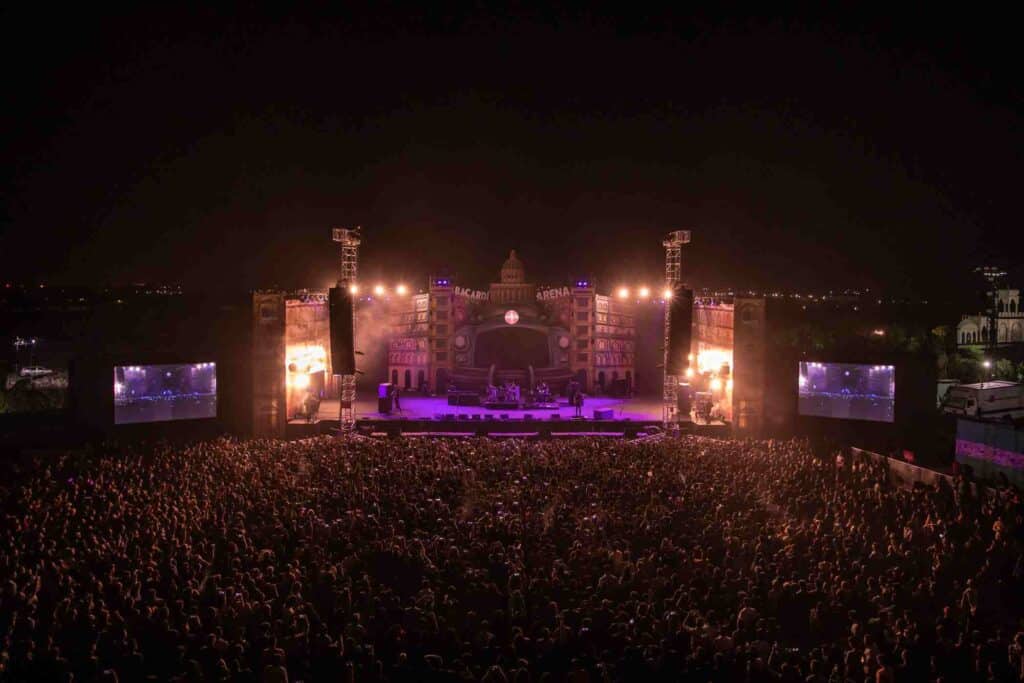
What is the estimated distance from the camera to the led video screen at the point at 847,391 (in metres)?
26.8

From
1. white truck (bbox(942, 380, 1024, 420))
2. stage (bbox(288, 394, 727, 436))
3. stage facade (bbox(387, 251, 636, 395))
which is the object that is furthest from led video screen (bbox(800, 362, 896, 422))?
stage facade (bbox(387, 251, 636, 395))

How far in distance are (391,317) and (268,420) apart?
1456 centimetres

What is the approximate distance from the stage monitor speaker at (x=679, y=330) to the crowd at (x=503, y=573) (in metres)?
9.01

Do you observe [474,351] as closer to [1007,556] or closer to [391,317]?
[391,317]

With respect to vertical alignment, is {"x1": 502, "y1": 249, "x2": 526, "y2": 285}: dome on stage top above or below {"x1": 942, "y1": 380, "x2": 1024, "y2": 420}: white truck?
above

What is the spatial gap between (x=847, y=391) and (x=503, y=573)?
2012 cm

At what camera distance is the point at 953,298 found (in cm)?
6844

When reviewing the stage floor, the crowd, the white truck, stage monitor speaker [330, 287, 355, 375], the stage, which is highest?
stage monitor speaker [330, 287, 355, 375]

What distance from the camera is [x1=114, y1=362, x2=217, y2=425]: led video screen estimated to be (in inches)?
1009

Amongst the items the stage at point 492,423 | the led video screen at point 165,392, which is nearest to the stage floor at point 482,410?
the stage at point 492,423

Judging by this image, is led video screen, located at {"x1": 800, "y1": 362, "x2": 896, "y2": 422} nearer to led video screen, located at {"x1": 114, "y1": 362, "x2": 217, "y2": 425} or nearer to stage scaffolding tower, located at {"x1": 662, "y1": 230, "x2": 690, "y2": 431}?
stage scaffolding tower, located at {"x1": 662, "y1": 230, "x2": 690, "y2": 431}

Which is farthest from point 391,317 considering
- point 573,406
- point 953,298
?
point 953,298

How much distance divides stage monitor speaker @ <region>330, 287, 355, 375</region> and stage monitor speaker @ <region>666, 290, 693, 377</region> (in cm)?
1213

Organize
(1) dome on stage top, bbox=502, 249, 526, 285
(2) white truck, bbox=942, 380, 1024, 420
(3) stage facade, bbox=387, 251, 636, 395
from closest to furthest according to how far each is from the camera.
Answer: (2) white truck, bbox=942, 380, 1024, 420 < (3) stage facade, bbox=387, 251, 636, 395 < (1) dome on stage top, bbox=502, 249, 526, 285
